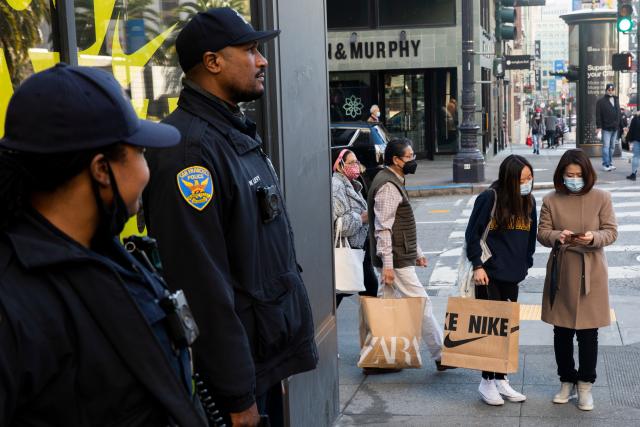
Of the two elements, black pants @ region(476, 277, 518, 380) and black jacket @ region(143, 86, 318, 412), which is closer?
black jacket @ region(143, 86, 318, 412)

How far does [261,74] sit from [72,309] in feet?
5.41

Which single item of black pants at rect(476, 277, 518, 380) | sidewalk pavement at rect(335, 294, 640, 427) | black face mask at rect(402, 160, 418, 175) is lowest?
sidewalk pavement at rect(335, 294, 640, 427)

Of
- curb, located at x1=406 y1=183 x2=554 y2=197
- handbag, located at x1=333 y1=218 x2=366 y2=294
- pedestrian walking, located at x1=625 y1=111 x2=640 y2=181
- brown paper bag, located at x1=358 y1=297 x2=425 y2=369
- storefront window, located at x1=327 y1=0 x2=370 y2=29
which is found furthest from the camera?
storefront window, located at x1=327 y1=0 x2=370 y2=29

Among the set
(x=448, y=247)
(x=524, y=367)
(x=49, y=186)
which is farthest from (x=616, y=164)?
(x=49, y=186)

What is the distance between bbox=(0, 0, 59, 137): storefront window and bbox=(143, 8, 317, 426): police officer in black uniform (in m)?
0.47

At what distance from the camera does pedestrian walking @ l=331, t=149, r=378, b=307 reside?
754cm

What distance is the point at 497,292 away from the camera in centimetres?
626

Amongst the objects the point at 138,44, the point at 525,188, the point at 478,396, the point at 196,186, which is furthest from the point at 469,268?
the point at 196,186

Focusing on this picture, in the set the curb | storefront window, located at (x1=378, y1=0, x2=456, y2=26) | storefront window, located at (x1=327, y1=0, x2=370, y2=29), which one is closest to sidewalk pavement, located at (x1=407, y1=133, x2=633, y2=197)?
the curb

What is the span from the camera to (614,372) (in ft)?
22.3

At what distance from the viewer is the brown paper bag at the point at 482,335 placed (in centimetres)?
605

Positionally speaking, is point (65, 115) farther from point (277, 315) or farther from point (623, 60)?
point (623, 60)

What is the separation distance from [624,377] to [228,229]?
4.51 m

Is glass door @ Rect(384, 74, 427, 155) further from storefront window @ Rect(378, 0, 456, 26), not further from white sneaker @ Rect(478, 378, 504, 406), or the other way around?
white sneaker @ Rect(478, 378, 504, 406)
